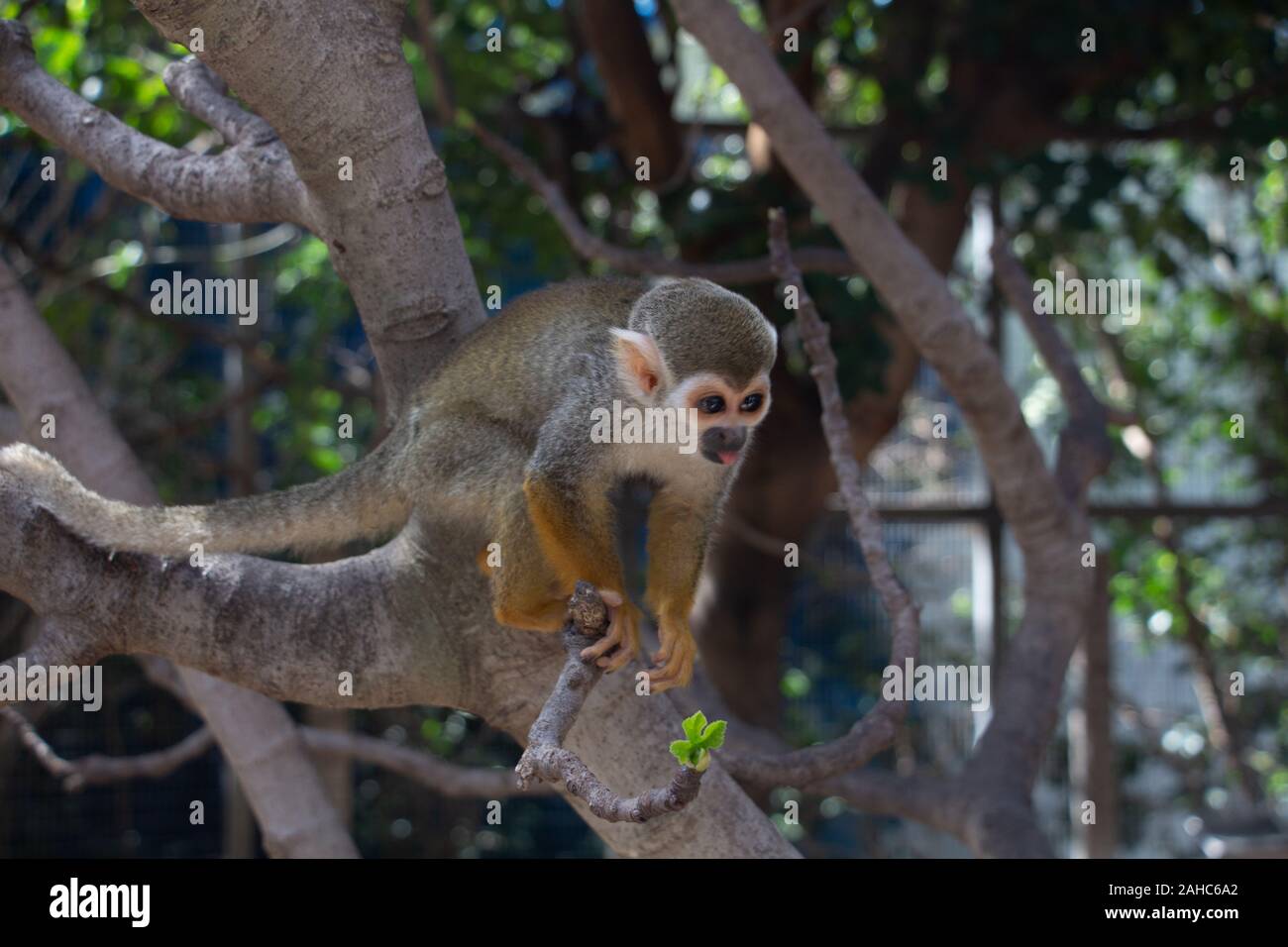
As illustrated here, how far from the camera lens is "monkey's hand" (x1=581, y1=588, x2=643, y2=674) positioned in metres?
2.56

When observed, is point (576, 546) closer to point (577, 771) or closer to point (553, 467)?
point (553, 467)

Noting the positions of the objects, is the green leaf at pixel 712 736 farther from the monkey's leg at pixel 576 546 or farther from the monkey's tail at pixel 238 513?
the monkey's tail at pixel 238 513

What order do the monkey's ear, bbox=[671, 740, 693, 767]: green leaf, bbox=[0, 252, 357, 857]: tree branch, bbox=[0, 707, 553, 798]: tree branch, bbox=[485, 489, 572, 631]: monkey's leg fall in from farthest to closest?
bbox=[0, 707, 553, 798]: tree branch < bbox=[0, 252, 357, 857]: tree branch < the monkey's ear < bbox=[485, 489, 572, 631]: monkey's leg < bbox=[671, 740, 693, 767]: green leaf

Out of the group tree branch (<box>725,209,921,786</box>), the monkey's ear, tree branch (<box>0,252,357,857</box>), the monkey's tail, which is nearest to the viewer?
the monkey's tail

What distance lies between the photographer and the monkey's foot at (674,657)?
2.73 metres

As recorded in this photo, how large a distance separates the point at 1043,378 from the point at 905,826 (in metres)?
2.47

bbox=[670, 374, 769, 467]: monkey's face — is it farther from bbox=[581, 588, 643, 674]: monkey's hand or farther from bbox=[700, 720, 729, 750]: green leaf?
bbox=[700, 720, 729, 750]: green leaf

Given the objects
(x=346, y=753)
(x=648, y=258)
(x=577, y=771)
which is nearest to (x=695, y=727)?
(x=577, y=771)

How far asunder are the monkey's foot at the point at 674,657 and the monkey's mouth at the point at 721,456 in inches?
15.2

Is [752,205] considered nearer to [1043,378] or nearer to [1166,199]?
[1166,199]

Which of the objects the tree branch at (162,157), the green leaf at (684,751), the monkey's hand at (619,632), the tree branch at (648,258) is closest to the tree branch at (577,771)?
the green leaf at (684,751)

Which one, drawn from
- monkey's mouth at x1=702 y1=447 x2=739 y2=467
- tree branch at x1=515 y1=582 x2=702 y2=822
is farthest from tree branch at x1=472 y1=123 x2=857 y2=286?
tree branch at x1=515 y1=582 x2=702 y2=822

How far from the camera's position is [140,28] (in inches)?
233

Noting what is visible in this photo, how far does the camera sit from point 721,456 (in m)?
2.71
